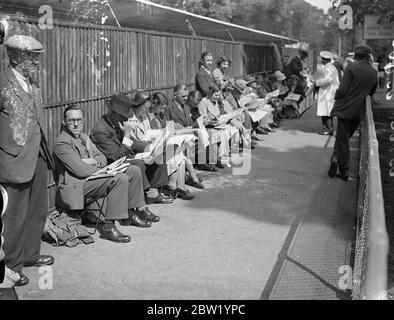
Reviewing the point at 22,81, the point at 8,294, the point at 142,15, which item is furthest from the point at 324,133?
the point at 8,294

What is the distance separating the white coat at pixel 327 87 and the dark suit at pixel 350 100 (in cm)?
362

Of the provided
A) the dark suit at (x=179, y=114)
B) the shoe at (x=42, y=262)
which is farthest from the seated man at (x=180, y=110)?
the shoe at (x=42, y=262)

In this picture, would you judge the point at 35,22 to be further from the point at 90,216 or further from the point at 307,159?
the point at 307,159

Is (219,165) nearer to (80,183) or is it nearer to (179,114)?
(179,114)

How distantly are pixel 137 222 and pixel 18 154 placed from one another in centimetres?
182

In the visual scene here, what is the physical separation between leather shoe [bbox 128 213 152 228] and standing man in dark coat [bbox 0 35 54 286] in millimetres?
1453

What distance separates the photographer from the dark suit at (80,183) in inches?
204

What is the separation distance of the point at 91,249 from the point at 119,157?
4.08ft

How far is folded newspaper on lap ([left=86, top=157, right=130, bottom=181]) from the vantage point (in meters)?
5.35

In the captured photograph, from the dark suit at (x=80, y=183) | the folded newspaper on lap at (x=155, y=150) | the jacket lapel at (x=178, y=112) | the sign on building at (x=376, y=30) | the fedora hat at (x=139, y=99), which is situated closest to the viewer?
the dark suit at (x=80, y=183)

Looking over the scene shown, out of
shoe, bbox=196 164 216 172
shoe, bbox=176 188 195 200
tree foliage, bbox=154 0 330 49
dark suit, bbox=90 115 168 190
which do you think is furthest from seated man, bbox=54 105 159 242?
tree foliage, bbox=154 0 330 49

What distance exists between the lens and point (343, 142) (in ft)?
26.5

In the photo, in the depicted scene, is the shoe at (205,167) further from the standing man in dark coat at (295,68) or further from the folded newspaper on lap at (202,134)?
the standing man in dark coat at (295,68)

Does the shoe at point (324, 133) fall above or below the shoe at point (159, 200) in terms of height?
above
